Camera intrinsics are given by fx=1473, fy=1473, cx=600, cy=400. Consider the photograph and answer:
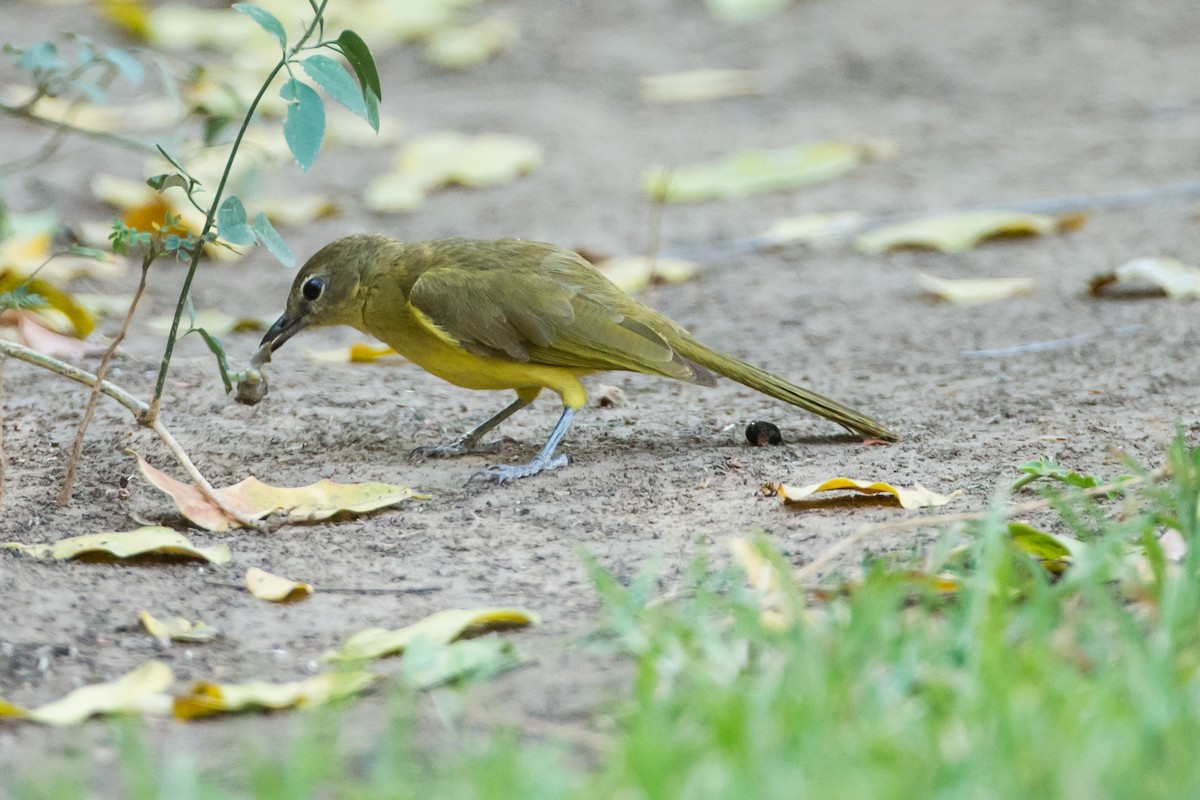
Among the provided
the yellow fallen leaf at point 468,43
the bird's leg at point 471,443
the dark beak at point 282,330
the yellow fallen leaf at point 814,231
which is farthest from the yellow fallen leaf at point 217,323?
the yellow fallen leaf at point 468,43

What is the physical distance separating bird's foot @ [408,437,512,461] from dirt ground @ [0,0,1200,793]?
0.09 m

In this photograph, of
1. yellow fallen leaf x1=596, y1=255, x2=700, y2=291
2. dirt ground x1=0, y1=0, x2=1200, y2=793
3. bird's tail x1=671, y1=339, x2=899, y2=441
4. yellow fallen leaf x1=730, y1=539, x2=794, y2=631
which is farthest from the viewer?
yellow fallen leaf x1=596, y1=255, x2=700, y2=291

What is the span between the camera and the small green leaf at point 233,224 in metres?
3.39

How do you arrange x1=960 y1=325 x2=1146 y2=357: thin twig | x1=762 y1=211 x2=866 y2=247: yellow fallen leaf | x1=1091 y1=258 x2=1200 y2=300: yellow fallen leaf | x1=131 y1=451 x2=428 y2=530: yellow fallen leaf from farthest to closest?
x1=762 y1=211 x2=866 y2=247: yellow fallen leaf < x1=1091 y1=258 x2=1200 y2=300: yellow fallen leaf < x1=960 y1=325 x2=1146 y2=357: thin twig < x1=131 y1=451 x2=428 y2=530: yellow fallen leaf

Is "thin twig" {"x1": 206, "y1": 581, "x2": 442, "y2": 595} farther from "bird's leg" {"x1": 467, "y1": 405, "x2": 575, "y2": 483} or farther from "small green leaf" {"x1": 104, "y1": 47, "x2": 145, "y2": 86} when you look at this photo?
"small green leaf" {"x1": 104, "y1": 47, "x2": 145, "y2": 86}

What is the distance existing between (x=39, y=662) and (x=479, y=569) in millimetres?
963

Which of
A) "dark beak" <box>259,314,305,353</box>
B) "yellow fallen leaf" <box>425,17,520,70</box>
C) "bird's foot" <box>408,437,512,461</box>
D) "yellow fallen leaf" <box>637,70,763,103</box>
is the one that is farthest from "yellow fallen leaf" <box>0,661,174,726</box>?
"yellow fallen leaf" <box>425,17,520,70</box>

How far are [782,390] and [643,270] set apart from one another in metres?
2.02

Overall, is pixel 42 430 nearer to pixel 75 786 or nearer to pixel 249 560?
pixel 249 560

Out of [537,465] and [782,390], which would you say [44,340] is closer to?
[537,465]

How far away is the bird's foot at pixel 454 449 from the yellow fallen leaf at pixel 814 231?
273 centimetres

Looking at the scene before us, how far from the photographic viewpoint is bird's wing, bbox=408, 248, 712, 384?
433 cm

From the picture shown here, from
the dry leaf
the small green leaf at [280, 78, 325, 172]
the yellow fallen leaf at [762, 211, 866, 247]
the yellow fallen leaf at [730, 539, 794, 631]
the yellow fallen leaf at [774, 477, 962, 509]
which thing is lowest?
the yellow fallen leaf at [762, 211, 866, 247]

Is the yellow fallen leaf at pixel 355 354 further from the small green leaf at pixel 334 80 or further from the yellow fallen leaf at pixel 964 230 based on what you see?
the yellow fallen leaf at pixel 964 230
